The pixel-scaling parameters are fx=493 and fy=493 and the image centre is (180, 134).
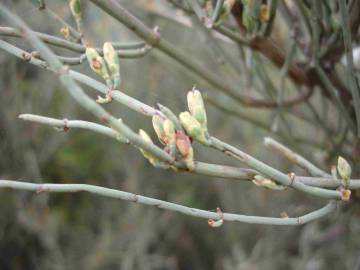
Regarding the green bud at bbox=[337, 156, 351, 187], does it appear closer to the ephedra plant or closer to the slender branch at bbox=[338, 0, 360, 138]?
the ephedra plant

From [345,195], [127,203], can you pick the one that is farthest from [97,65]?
[127,203]

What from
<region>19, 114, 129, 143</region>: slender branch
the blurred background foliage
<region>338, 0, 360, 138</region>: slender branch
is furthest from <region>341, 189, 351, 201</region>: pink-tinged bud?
the blurred background foliage

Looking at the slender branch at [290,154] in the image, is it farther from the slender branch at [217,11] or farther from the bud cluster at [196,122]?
the slender branch at [217,11]

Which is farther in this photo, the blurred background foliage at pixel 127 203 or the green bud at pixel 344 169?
the blurred background foliage at pixel 127 203

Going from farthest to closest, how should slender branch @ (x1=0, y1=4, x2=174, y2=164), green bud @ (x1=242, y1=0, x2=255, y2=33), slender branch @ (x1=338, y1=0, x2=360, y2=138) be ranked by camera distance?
green bud @ (x1=242, y1=0, x2=255, y2=33) < slender branch @ (x1=338, y1=0, x2=360, y2=138) < slender branch @ (x1=0, y1=4, x2=174, y2=164)

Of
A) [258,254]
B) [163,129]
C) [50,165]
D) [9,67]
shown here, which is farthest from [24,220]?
[163,129]

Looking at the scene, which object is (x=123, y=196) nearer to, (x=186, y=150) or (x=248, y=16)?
(x=186, y=150)

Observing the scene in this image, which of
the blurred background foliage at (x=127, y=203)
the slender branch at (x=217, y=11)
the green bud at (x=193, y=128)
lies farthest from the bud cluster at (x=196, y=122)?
the blurred background foliage at (x=127, y=203)

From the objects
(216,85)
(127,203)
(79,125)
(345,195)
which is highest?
(216,85)
